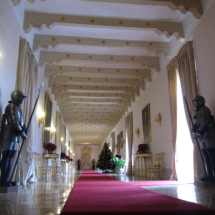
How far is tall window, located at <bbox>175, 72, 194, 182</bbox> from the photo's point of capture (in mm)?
7695

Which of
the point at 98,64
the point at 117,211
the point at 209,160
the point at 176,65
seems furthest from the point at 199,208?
the point at 98,64

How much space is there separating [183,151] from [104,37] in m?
5.20

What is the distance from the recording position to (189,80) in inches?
271

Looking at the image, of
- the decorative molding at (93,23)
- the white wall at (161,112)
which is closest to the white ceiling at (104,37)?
the decorative molding at (93,23)

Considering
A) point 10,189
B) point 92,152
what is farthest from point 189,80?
point 92,152

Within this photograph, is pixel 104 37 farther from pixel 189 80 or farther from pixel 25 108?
pixel 25 108

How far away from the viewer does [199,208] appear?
91.9 inches

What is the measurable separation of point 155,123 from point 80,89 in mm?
5414

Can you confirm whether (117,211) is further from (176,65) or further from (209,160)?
(176,65)

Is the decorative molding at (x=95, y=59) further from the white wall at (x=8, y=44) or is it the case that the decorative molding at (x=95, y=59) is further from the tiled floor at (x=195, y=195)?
the tiled floor at (x=195, y=195)

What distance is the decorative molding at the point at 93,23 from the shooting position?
7121mm

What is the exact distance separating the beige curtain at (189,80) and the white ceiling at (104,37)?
2.62ft

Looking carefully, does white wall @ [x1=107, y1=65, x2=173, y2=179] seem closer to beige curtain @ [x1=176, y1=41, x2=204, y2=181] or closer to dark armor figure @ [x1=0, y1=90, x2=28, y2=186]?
beige curtain @ [x1=176, y1=41, x2=204, y2=181]

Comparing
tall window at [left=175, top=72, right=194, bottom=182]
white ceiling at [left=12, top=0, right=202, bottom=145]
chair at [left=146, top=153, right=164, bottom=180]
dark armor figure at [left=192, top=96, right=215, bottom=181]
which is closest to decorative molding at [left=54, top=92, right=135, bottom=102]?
white ceiling at [left=12, top=0, right=202, bottom=145]
